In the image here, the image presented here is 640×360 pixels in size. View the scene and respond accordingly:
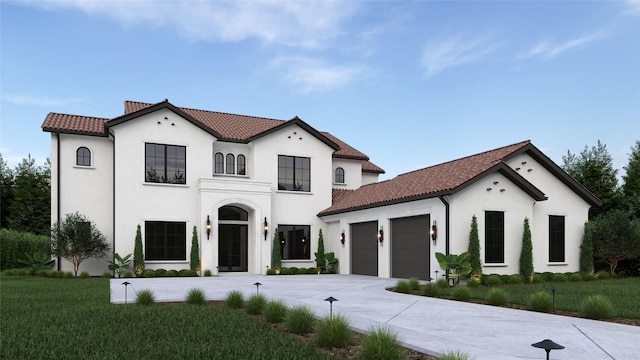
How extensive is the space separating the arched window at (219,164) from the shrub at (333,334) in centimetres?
2044

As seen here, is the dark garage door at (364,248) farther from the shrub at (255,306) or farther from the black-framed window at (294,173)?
the shrub at (255,306)

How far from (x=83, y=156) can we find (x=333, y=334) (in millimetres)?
21331

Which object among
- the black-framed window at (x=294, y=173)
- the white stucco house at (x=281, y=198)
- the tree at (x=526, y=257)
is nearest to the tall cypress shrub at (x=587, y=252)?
the white stucco house at (x=281, y=198)

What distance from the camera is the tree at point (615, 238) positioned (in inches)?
819

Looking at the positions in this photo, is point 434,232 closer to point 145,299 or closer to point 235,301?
point 235,301

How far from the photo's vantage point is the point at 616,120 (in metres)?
22.5

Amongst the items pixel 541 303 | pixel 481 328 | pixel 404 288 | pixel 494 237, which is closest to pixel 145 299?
pixel 481 328

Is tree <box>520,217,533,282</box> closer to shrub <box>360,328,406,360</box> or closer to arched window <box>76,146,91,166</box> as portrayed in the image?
shrub <box>360,328,406,360</box>

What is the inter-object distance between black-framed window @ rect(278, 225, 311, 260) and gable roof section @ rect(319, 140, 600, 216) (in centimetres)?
288

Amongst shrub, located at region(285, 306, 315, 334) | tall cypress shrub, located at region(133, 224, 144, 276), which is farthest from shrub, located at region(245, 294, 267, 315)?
tall cypress shrub, located at region(133, 224, 144, 276)

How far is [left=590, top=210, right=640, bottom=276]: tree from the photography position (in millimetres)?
20812

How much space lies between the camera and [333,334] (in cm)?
696

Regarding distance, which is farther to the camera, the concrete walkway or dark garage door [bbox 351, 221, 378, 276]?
dark garage door [bbox 351, 221, 378, 276]

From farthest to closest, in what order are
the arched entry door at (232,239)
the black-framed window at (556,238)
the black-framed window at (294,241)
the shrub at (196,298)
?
1. the black-framed window at (294,241)
2. the arched entry door at (232,239)
3. the black-framed window at (556,238)
4. the shrub at (196,298)
